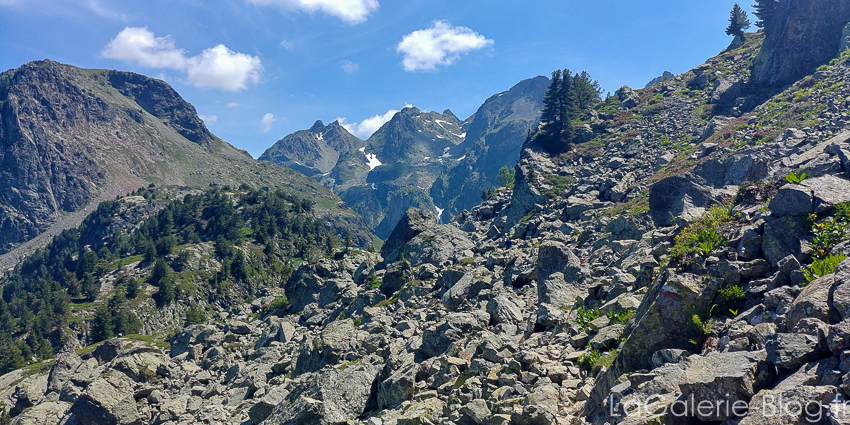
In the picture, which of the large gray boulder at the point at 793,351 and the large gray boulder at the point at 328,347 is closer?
the large gray boulder at the point at 793,351

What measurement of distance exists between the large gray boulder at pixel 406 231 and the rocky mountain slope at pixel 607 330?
49.1 feet

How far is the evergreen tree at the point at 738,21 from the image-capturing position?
339ft

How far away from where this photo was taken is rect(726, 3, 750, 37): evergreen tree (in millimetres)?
103250

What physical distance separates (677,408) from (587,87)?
103m

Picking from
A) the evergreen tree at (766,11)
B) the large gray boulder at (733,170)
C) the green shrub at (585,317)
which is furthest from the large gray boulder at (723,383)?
the evergreen tree at (766,11)

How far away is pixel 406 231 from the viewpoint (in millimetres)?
69688

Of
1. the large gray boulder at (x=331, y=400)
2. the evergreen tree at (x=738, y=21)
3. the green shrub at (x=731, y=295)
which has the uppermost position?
the evergreen tree at (x=738, y=21)

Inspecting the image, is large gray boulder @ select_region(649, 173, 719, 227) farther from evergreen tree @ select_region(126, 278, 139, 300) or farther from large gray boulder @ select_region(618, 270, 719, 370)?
evergreen tree @ select_region(126, 278, 139, 300)

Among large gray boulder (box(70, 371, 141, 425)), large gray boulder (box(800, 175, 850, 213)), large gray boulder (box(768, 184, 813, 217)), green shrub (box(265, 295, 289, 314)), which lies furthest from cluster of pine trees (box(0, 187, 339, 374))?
large gray boulder (box(800, 175, 850, 213))

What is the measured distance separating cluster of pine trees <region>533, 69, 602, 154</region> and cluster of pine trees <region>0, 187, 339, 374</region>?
5923cm

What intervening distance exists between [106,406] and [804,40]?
9507cm

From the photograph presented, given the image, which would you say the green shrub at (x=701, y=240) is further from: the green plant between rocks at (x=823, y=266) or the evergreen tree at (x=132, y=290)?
the evergreen tree at (x=132, y=290)

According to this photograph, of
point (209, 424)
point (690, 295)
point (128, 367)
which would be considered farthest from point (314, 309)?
point (690, 295)

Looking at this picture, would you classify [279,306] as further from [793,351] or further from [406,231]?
[793,351]
